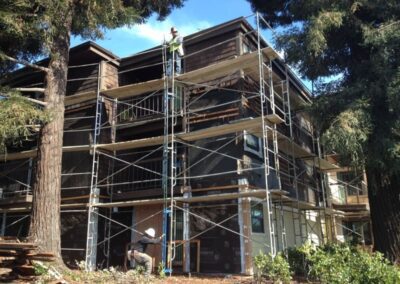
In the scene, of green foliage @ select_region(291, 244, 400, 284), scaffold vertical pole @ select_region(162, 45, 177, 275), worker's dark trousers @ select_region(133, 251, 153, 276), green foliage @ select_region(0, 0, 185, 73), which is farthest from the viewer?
scaffold vertical pole @ select_region(162, 45, 177, 275)

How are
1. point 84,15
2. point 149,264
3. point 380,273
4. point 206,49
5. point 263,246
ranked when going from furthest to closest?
point 206,49 < point 263,246 < point 84,15 < point 149,264 < point 380,273

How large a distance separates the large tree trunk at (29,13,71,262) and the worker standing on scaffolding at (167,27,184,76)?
3.57m

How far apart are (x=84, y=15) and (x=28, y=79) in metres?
7.52

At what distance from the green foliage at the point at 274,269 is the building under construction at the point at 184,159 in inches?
67.1

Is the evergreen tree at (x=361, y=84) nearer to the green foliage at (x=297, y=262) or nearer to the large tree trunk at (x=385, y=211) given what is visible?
the large tree trunk at (x=385, y=211)

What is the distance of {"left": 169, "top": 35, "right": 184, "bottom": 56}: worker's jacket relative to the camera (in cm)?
1533

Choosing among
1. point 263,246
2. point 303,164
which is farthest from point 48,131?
point 303,164

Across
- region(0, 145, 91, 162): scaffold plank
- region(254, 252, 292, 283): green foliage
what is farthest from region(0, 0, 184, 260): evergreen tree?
region(254, 252, 292, 283): green foliage

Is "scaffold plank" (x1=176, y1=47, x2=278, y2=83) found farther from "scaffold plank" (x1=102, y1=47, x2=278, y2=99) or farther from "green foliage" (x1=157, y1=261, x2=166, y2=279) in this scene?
"green foliage" (x1=157, y1=261, x2=166, y2=279)

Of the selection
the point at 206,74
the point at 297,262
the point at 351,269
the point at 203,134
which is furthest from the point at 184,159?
the point at 351,269

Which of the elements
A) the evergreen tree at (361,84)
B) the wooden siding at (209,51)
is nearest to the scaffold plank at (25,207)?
the wooden siding at (209,51)

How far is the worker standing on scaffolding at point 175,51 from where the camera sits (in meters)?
15.3

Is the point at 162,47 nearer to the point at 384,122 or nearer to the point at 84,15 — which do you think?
the point at 84,15

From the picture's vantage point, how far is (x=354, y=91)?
12.4 metres
